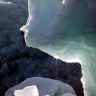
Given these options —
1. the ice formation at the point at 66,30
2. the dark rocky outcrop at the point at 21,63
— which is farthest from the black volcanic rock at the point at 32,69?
the ice formation at the point at 66,30

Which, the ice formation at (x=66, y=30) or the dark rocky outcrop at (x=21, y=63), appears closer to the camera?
the ice formation at (x=66, y=30)

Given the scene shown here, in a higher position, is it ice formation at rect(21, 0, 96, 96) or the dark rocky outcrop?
ice formation at rect(21, 0, 96, 96)

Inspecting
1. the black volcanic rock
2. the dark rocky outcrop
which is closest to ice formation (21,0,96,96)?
the dark rocky outcrop

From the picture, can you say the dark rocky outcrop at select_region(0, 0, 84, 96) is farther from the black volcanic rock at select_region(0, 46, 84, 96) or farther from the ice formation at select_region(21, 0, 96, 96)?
the ice formation at select_region(21, 0, 96, 96)

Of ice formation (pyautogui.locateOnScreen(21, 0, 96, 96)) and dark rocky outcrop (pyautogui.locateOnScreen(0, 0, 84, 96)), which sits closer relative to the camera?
ice formation (pyautogui.locateOnScreen(21, 0, 96, 96))

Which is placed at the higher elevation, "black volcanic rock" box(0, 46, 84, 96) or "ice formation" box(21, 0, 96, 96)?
"ice formation" box(21, 0, 96, 96)

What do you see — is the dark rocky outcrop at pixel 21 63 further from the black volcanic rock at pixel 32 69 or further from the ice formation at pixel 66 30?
the ice formation at pixel 66 30

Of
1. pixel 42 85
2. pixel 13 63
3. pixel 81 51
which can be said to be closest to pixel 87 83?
pixel 81 51

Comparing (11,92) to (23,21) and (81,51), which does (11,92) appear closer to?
(81,51)
